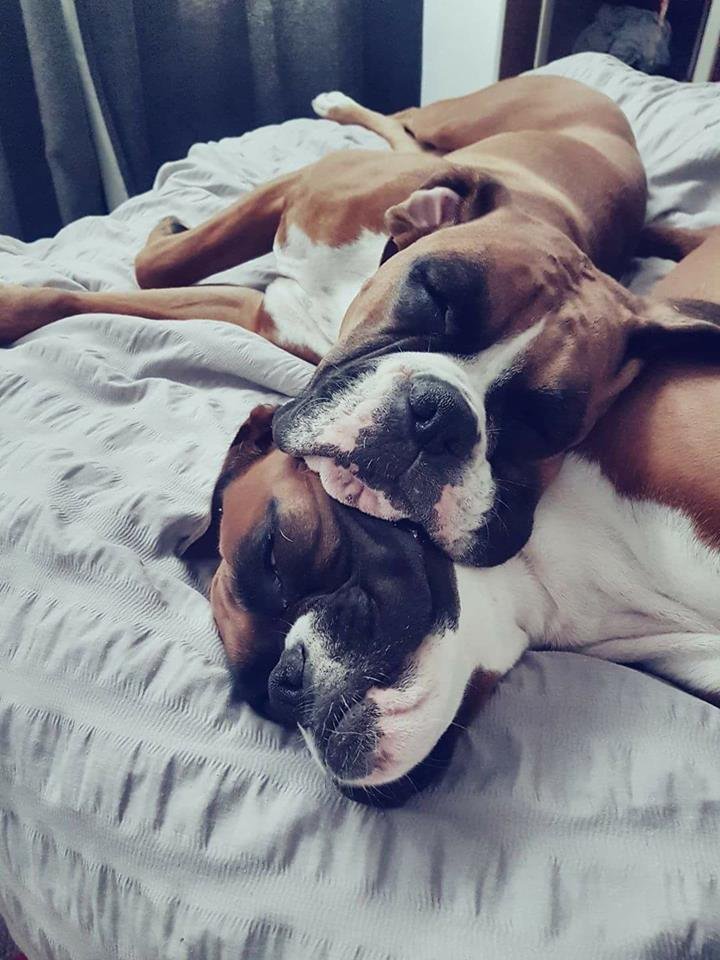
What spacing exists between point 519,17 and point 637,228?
8.65 ft

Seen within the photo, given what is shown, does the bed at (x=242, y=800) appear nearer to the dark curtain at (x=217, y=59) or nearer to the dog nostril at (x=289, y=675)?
the dog nostril at (x=289, y=675)

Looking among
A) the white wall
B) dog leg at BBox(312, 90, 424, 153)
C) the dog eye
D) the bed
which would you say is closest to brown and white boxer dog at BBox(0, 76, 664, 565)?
the dog eye

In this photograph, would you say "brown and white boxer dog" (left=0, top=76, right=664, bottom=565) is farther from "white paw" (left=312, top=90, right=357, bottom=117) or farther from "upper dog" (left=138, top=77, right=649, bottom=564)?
"white paw" (left=312, top=90, right=357, bottom=117)

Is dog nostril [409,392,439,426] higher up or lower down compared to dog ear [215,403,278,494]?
higher up

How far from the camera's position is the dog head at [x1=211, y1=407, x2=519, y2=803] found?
1014mm

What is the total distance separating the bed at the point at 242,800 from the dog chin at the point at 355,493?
24 cm

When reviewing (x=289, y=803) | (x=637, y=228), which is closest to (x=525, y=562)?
(x=289, y=803)

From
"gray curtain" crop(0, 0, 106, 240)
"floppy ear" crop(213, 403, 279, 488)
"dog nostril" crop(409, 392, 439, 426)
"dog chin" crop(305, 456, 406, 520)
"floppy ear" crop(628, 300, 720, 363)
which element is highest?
"dog nostril" crop(409, 392, 439, 426)

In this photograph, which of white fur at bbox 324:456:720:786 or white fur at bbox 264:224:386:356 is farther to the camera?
white fur at bbox 264:224:386:356

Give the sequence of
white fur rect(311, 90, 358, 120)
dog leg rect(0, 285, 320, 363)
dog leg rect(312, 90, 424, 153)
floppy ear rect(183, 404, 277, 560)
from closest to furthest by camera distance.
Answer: floppy ear rect(183, 404, 277, 560) → dog leg rect(0, 285, 320, 363) → dog leg rect(312, 90, 424, 153) → white fur rect(311, 90, 358, 120)

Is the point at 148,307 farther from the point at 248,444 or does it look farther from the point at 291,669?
the point at 291,669

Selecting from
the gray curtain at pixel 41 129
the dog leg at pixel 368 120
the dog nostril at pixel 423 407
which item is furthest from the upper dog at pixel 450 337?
the gray curtain at pixel 41 129

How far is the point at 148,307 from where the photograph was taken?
1915 mm

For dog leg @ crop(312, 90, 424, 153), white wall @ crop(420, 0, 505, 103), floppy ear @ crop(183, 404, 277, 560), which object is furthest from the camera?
white wall @ crop(420, 0, 505, 103)
